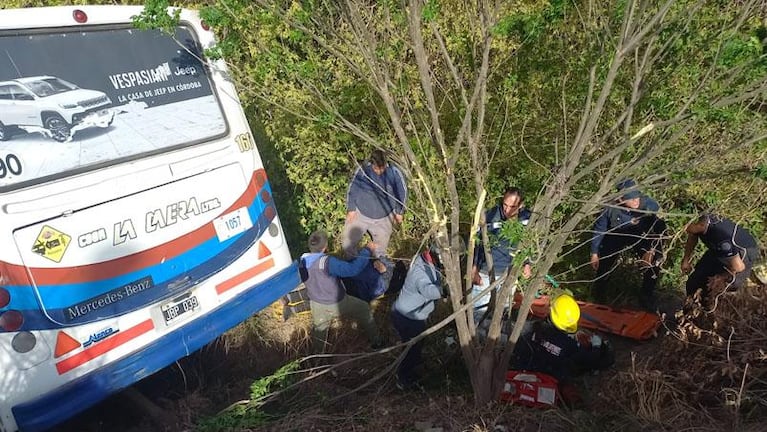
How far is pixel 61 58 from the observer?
3.70m

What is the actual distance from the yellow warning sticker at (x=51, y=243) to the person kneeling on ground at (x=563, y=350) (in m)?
3.29

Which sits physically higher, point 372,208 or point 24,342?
point 24,342

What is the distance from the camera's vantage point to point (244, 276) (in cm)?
473

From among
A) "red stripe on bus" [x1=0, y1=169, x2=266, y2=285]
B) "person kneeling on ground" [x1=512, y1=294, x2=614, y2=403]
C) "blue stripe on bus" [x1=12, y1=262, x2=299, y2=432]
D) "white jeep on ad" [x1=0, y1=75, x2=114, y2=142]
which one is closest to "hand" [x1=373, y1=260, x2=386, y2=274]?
"blue stripe on bus" [x1=12, y1=262, x2=299, y2=432]

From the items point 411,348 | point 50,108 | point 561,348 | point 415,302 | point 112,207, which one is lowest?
point 561,348

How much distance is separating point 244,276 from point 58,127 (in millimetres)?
1801

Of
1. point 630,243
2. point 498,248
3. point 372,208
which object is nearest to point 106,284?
point 372,208

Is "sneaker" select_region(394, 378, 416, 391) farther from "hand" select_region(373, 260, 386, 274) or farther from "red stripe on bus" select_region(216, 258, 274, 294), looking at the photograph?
"red stripe on bus" select_region(216, 258, 274, 294)

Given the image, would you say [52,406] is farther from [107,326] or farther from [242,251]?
[242,251]

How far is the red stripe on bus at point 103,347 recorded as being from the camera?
11.9ft

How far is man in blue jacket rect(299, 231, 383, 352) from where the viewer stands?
15.8 ft

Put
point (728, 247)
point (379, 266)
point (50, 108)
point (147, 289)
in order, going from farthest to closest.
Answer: point (379, 266), point (728, 247), point (147, 289), point (50, 108)

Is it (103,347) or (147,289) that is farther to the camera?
(147,289)

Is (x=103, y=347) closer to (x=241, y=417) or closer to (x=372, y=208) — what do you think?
(x=241, y=417)
